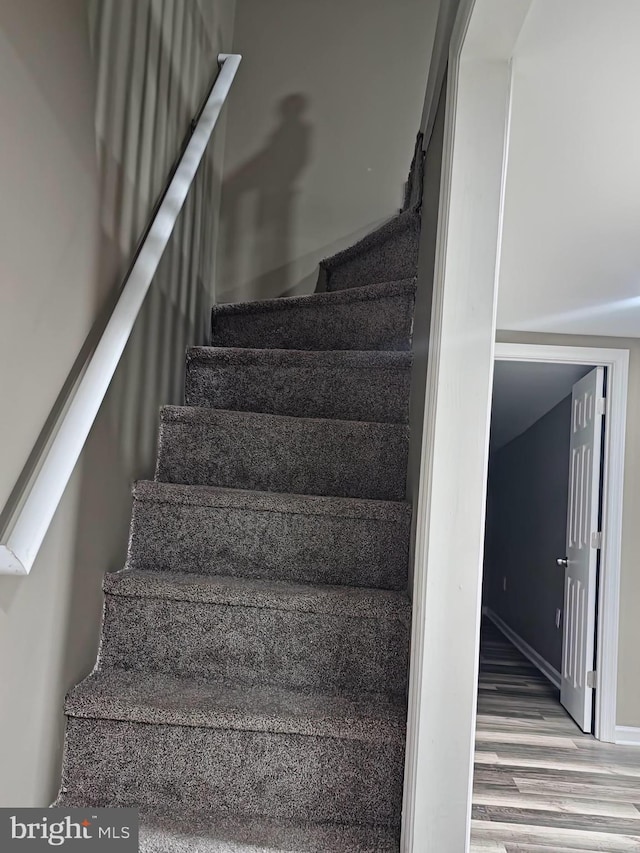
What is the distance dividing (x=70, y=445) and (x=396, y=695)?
2.90 ft

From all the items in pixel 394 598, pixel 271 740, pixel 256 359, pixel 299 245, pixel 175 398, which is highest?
pixel 299 245

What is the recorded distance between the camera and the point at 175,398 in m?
2.27

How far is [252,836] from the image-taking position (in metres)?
1.36

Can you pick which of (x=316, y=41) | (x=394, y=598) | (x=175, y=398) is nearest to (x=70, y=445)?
(x=394, y=598)

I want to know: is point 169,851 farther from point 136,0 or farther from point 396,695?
point 136,0

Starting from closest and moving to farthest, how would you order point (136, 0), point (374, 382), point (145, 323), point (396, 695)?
point (396, 695) < point (136, 0) < point (145, 323) < point (374, 382)

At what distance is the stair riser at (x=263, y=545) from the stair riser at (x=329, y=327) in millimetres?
803

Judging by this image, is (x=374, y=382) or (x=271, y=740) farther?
(x=374, y=382)

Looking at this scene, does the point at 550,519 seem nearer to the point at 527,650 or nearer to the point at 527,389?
the point at 527,389

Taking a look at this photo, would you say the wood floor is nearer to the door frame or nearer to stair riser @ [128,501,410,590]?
the door frame

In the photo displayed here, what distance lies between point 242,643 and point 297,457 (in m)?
0.59

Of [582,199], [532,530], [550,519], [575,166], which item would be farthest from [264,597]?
[532,530]

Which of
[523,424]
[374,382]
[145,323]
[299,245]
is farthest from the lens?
[523,424]

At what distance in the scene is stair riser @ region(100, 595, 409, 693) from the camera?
1.62 meters
